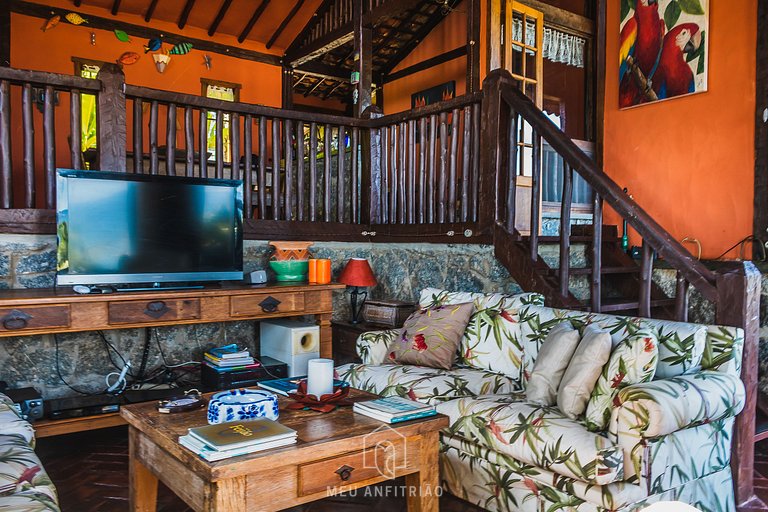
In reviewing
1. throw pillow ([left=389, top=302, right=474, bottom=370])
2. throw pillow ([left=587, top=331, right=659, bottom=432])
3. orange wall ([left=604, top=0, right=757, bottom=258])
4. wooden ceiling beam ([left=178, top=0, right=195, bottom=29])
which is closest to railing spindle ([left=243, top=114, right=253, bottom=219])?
throw pillow ([left=389, top=302, right=474, bottom=370])

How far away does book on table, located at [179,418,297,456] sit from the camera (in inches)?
64.0

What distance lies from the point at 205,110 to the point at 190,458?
2985mm

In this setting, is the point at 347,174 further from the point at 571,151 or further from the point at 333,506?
the point at 333,506

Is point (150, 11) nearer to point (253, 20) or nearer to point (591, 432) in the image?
point (253, 20)

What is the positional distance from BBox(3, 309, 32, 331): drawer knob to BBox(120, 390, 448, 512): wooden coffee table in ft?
3.77

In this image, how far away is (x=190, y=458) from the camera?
5.32 feet

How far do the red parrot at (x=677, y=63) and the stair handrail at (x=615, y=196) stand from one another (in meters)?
2.09

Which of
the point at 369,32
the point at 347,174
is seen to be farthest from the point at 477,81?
the point at 347,174

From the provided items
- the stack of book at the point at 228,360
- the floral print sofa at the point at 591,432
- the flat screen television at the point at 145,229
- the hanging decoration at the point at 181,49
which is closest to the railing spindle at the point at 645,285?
the floral print sofa at the point at 591,432

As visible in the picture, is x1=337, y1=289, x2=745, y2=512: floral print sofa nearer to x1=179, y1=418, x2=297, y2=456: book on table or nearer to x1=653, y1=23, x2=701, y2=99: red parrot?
x1=179, y1=418, x2=297, y2=456: book on table

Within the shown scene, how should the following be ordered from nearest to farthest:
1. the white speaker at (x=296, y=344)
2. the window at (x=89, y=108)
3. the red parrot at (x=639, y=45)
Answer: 1. the white speaker at (x=296, y=344)
2. the red parrot at (x=639, y=45)
3. the window at (x=89, y=108)

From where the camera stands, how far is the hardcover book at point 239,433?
64.2 inches

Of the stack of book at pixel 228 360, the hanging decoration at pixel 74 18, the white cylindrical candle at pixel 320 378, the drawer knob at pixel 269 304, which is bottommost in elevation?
the stack of book at pixel 228 360

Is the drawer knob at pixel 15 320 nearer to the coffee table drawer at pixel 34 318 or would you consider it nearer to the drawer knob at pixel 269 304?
the coffee table drawer at pixel 34 318
